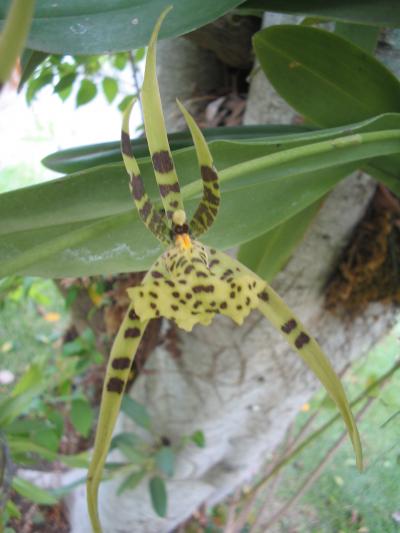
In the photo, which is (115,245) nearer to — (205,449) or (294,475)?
(205,449)

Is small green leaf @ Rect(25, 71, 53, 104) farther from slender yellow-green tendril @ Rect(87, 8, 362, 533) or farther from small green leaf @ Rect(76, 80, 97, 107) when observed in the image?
slender yellow-green tendril @ Rect(87, 8, 362, 533)

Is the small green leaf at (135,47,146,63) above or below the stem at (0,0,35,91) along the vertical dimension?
below

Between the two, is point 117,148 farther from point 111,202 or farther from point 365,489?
point 365,489

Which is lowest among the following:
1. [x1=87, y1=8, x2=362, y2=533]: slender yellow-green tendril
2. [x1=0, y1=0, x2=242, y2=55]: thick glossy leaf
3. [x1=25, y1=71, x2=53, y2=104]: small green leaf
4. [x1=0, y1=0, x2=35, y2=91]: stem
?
[x1=25, y1=71, x2=53, y2=104]: small green leaf

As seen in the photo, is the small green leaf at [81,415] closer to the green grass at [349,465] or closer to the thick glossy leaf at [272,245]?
the green grass at [349,465]

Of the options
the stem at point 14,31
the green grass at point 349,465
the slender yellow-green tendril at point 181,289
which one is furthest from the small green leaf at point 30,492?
the stem at point 14,31

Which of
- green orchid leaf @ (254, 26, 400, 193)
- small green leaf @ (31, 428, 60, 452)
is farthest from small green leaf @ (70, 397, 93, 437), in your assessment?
green orchid leaf @ (254, 26, 400, 193)

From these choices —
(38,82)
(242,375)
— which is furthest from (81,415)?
(38,82)
